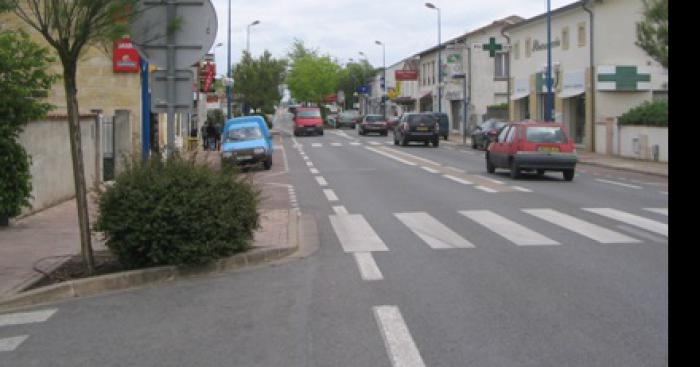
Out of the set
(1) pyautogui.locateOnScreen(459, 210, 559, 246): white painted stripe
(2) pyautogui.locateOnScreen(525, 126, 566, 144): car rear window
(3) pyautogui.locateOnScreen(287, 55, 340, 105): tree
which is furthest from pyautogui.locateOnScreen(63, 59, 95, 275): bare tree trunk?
(3) pyautogui.locateOnScreen(287, 55, 340, 105): tree

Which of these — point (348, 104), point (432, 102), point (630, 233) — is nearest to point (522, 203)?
point (630, 233)

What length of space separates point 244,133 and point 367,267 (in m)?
20.7

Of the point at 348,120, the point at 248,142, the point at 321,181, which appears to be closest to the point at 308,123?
the point at 348,120

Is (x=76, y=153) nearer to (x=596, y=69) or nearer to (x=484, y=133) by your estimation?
(x=596, y=69)

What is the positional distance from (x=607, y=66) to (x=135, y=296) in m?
32.9

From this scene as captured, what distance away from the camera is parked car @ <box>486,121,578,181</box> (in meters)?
22.9

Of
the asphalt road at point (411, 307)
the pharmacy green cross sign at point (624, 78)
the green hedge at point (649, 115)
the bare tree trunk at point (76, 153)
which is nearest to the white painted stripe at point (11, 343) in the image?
the asphalt road at point (411, 307)

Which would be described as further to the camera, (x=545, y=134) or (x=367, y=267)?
(x=545, y=134)

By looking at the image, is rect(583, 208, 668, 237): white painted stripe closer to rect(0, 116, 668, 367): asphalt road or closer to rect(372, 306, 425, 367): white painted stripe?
rect(0, 116, 668, 367): asphalt road

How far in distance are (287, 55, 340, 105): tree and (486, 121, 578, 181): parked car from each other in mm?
94716

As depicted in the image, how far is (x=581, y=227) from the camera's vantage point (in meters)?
13.0

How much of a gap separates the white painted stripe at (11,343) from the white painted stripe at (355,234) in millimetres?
4831

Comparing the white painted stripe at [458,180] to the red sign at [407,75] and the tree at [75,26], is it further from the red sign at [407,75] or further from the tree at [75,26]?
the red sign at [407,75]

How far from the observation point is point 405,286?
8.55 meters
